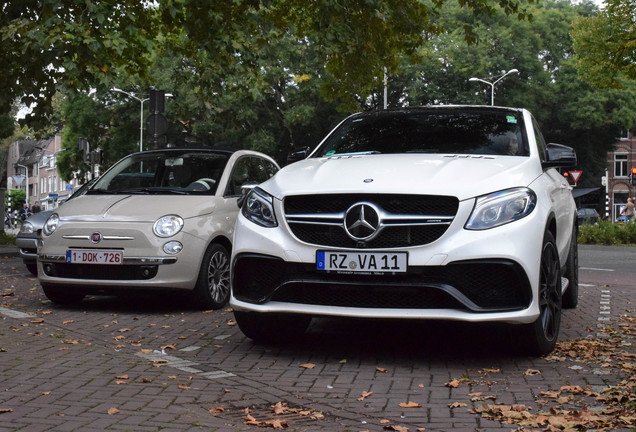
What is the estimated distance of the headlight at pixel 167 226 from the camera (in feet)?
26.9

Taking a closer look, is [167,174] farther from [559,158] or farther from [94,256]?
[559,158]

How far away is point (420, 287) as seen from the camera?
553 cm

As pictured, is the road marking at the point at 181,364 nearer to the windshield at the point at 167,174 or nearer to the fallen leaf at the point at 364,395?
the fallen leaf at the point at 364,395

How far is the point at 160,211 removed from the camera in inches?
331

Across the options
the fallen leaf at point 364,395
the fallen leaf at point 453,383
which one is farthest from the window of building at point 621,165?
the fallen leaf at point 364,395

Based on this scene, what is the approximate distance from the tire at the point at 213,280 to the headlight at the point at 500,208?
3500mm

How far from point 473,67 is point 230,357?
39346 mm

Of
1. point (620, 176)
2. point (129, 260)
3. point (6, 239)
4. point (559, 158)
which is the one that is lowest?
point (6, 239)

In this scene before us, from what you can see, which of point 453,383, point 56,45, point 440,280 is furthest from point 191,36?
point 453,383

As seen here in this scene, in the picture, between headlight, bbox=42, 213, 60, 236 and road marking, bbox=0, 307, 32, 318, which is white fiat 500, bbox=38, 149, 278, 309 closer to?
headlight, bbox=42, 213, 60, 236

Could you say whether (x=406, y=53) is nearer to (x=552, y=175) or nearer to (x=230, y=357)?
(x=552, y=175)

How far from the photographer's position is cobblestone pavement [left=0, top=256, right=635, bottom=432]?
4.40m

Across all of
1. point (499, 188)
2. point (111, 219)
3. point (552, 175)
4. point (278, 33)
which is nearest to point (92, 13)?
point (111, 219)

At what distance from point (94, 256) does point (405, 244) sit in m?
3.65
